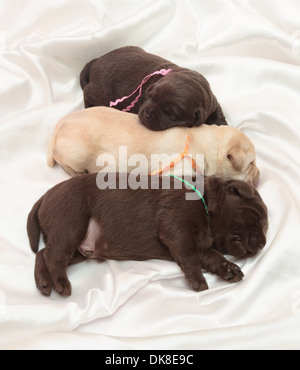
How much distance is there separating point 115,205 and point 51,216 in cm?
31

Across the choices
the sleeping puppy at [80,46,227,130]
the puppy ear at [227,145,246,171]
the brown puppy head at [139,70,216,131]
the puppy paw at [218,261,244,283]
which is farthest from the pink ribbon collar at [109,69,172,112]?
the puppy paw at [218,261,244,283]

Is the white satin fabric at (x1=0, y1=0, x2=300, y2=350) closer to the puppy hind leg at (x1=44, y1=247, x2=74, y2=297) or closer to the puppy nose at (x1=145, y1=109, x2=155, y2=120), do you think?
the puppy hind leg at (x1=44, y1=247, x2=74, y2=297)

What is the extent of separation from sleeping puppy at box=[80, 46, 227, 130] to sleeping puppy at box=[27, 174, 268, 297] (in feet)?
1.71

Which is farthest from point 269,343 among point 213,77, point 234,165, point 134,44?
point 134,44

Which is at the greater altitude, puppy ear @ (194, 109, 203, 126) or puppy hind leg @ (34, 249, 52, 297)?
puppy ear @ (194, 109, 203, 126)

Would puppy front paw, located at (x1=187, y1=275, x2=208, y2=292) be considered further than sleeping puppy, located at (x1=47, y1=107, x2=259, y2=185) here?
No

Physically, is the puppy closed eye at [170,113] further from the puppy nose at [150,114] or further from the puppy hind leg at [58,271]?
the puppy hind leg at [58,271]

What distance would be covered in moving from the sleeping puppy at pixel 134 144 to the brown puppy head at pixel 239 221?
0.36 m

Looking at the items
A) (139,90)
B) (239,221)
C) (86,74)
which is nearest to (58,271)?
(239,221)

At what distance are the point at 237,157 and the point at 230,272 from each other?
70 centimetres

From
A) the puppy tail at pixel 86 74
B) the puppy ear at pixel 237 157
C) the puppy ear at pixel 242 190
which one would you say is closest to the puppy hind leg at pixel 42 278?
the puppy ear at pixel 242 190

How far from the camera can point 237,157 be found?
2.67 meters

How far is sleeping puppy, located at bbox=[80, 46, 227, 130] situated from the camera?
2.71 meters

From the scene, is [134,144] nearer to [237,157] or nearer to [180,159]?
[180,159]
